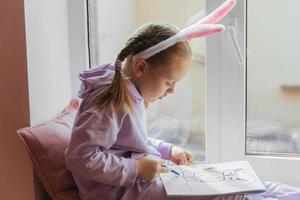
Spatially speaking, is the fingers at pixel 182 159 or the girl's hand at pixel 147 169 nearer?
the girl's hand at pixel 147 169

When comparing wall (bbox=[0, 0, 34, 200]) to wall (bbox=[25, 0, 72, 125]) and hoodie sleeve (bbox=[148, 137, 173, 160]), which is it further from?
hoodie sleeve (bbox=[148, 137, 173, 160])

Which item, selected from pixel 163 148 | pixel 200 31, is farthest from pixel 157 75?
pixel 163 148

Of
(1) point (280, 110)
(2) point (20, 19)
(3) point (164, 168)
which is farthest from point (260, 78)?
(2) point (20, 19)

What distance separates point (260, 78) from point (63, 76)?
0.61 metres

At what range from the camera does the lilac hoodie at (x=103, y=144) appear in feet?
3.43

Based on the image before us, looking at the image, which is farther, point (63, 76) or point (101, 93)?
point (63, 76)

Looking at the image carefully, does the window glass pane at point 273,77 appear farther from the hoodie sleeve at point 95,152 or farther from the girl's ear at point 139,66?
the hoodie sleeve at point 95,152

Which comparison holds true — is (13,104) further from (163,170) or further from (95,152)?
(163,170)

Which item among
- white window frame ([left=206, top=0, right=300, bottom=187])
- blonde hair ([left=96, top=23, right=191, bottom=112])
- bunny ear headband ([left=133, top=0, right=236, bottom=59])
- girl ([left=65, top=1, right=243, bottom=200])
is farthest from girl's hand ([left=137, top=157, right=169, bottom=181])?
white window frame ([left=206, top=0, right=300, bottom=187])

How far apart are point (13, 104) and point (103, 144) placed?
0.30 meters

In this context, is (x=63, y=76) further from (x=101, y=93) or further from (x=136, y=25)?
(x=101, y=93)

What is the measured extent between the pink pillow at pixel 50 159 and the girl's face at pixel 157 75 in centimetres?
26

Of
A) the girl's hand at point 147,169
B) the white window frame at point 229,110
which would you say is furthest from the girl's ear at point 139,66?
the white window frame at point 229,110

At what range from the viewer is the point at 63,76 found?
4.74ft
